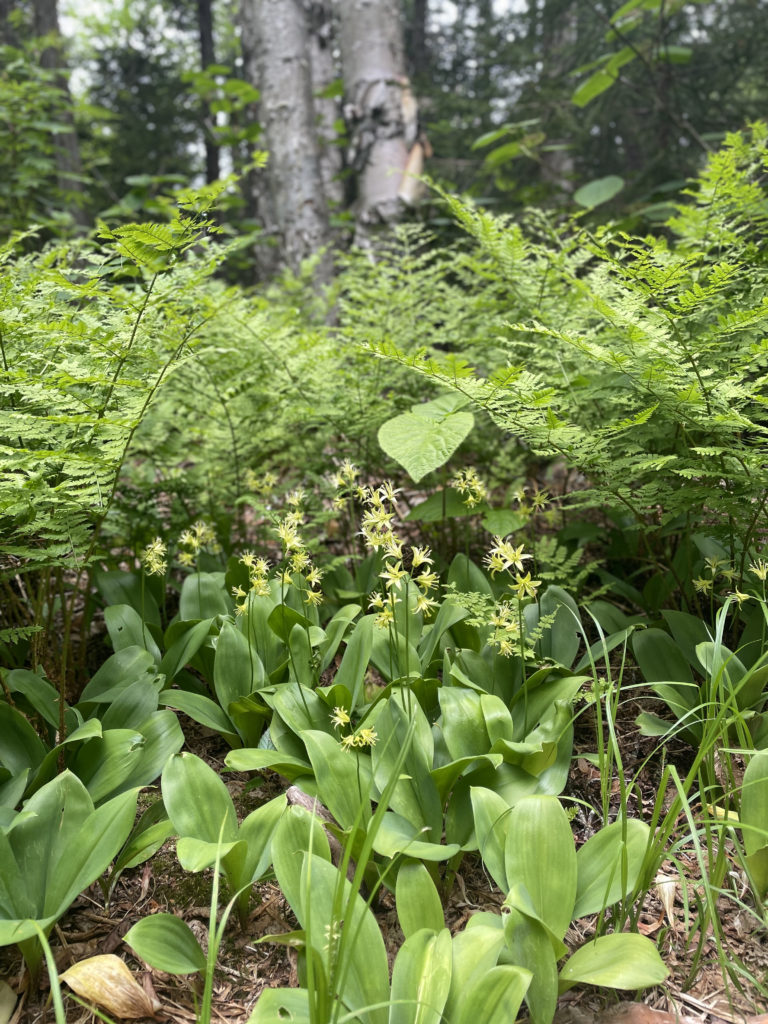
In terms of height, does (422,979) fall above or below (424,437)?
below

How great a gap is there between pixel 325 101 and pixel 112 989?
31.6 feet

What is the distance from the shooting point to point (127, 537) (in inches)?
105

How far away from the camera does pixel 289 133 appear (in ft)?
16.7

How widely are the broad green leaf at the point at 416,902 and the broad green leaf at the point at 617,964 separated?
25 cm

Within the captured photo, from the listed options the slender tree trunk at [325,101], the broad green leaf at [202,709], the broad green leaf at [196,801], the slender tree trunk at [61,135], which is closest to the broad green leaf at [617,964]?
the broad green leaf at [196,801]

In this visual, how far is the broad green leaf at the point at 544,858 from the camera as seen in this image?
4.14ft

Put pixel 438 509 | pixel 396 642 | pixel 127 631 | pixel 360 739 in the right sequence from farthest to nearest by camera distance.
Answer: pixel 438 509, pixel 127 631, pixel 396 642, pixel 360 739

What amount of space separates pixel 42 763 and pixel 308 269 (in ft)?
12.0

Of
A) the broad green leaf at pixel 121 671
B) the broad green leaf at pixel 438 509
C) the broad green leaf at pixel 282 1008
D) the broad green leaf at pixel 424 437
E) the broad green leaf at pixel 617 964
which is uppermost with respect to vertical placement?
the broad green leaf at pixel 424 437

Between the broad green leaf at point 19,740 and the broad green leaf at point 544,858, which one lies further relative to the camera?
the broad green leaf at point 19,740

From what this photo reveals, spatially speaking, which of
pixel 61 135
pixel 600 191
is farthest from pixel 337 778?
pixel 61 135

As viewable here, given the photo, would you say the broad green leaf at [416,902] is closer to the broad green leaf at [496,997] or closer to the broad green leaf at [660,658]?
the broad green leaf at [496,997]

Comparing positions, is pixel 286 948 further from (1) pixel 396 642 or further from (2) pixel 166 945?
(1) pixel 396 642

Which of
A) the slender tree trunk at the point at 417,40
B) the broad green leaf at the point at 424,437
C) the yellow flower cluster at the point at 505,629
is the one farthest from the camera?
→ the slender tree trunk at the point at 417,40
